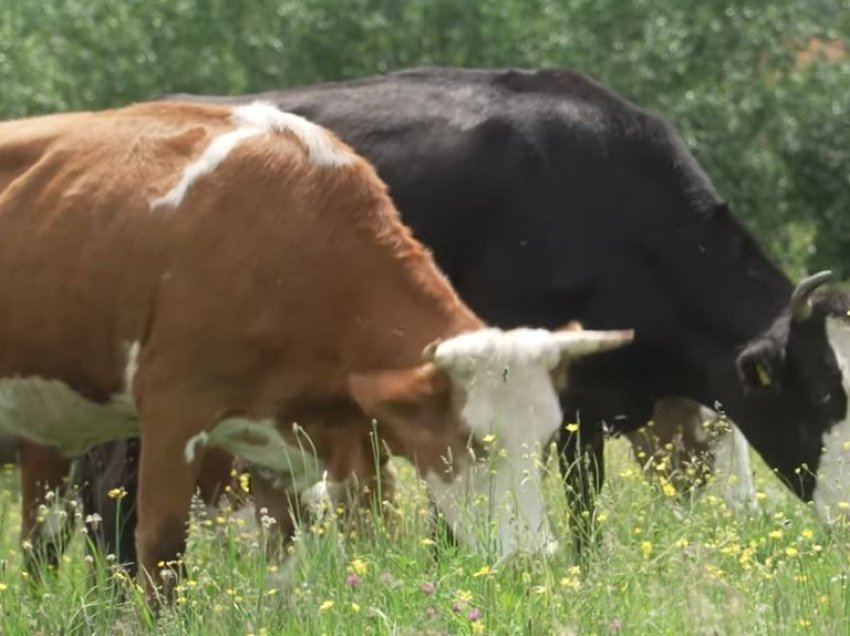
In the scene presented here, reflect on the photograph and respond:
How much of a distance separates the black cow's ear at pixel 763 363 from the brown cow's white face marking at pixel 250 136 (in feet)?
7.67

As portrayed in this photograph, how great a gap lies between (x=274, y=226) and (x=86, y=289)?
0.72m

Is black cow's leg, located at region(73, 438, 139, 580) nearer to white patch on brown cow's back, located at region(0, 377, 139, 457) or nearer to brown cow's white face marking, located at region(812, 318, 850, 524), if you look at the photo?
white patch on brown cow's back, located at region(0, 377, 139, 457)

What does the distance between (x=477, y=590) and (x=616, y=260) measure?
11.2 feet

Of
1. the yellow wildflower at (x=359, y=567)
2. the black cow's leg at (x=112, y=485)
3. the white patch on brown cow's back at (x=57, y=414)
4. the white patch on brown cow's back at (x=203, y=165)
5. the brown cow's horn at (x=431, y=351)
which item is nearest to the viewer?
the yellow wildflower at (x=359, y=567)

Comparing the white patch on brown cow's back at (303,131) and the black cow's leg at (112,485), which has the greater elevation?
the white patch on brown cow's back at (303,131)

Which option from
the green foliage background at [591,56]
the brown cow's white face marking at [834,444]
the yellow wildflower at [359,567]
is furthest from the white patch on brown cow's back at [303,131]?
the green foliage background at [591,56]

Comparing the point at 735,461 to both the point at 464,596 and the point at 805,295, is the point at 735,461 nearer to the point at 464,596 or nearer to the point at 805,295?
the point at 805,295

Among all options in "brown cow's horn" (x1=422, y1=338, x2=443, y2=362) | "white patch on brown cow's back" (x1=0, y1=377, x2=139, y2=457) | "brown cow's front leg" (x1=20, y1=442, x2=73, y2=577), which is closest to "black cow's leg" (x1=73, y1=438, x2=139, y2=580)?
"brown cow's front leg" (x1=20, y1=442, x2=73, y2=577)

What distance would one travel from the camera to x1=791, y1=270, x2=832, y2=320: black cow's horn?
8.70 meters

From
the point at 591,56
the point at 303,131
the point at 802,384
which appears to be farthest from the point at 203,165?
the point at 591,56

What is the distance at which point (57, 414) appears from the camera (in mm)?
7586

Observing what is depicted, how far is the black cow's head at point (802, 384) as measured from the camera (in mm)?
8914

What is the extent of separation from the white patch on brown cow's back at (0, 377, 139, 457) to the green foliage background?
16.6 m

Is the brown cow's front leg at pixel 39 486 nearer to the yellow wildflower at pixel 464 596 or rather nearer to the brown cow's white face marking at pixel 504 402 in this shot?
the brown cow's white face marking at pixel 504 402
